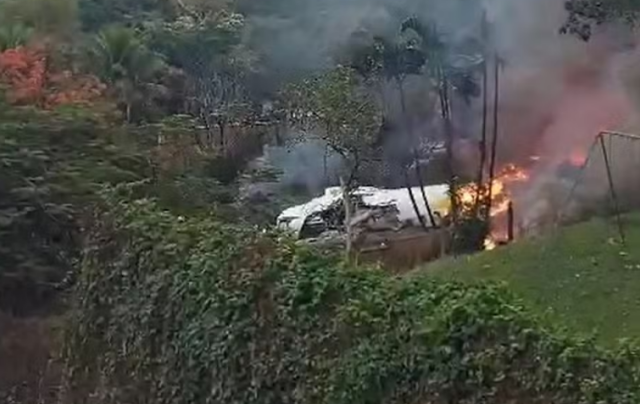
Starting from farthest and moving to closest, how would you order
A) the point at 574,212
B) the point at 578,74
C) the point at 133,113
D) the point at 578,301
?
the point at 133,113 → the point at 578,74 → the point at 574,212 → the point at 578,301

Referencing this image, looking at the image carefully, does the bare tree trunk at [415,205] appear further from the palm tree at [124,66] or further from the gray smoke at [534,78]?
the palm tree at [124,66]

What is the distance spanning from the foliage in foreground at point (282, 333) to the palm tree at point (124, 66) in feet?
36.6

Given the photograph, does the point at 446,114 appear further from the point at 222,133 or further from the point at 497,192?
the point at 222,133

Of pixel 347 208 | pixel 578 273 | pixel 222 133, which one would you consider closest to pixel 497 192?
pixel 347 208

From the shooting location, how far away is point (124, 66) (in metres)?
19.0

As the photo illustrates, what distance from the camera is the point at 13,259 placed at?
34.3 ft

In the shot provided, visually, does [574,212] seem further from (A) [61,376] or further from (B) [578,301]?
(A) [61,376]

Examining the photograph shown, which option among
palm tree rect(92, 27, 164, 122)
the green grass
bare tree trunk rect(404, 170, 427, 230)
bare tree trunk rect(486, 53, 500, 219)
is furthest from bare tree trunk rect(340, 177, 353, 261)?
palm tree rect(92, 27, 164, 122)

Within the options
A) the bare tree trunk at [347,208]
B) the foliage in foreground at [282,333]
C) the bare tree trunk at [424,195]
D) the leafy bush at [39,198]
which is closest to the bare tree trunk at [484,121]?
the bare tree trunk at [424,195]

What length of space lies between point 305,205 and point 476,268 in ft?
20.5

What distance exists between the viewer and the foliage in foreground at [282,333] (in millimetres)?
4879

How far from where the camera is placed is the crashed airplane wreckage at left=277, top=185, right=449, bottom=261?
1548 centimetres

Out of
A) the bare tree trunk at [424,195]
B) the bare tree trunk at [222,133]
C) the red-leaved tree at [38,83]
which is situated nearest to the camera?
the red-leaved tree at [38,83]

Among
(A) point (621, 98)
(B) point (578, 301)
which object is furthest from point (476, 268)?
(A) point (621, 98)
